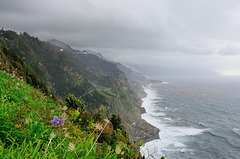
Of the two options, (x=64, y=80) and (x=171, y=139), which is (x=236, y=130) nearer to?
(x=171, y=139)

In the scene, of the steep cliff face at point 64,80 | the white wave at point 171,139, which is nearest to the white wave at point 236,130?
the white wave at point 171,139

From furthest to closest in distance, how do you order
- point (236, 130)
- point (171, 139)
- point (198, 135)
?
point (236, 130) < point (198, 135) < point (171, 139)

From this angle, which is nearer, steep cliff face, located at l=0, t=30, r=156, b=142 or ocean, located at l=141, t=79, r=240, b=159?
ocean, located at l=141, t=79, r=240, b=159

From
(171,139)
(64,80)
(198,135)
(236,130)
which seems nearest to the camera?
(171,139)

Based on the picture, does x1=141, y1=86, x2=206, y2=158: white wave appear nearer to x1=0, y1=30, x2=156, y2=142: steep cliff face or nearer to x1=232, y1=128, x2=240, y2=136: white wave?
x1=232, y1=128, x2=240, y2=136: white wave

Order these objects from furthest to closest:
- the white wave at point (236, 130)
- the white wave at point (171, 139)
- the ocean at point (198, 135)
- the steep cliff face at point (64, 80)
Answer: the steep cliff face at point (64, 80)
the white wave at point (236, 130)
the white wave at point (171, 139)
the ocean at point (198, 135)

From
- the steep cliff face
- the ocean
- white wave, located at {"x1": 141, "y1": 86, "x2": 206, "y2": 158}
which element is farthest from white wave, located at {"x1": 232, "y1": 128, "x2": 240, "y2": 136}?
the steep cliff face

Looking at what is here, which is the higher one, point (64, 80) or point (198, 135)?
point (64, 80)

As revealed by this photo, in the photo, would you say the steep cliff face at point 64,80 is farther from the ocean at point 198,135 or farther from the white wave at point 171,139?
the ocean at point 198,135

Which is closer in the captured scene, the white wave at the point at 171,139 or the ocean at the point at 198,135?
the ocean at the point at 198,135

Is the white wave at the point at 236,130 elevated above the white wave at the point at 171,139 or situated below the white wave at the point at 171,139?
above

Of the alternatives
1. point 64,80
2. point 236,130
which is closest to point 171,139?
point 236,130

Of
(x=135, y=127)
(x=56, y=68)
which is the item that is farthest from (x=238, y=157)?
(x=56, y=68)

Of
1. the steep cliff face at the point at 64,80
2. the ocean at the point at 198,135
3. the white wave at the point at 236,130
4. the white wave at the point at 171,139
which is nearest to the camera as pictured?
the ocean at the point at 198,135
